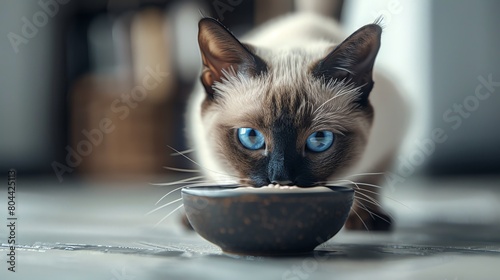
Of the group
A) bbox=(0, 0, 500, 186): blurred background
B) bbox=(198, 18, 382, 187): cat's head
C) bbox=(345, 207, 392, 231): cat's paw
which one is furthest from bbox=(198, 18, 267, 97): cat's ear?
bbox=(0, 0, 500, 186): blurred background

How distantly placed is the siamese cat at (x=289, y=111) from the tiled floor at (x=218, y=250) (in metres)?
0.13

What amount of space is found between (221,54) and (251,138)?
18 centimetres

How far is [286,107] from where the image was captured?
3.32 feet

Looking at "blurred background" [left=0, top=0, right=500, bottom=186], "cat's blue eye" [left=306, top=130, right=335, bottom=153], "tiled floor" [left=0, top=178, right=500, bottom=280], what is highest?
"blurred background" [left=0, top=0, right=500, bottom=186]

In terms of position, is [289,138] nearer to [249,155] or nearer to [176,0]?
[249,155]

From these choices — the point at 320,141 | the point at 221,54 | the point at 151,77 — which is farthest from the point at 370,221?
the point at 151,77

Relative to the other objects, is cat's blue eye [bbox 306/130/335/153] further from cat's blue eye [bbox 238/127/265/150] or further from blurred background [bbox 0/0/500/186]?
blurred background [bbox 0/0/500/186]

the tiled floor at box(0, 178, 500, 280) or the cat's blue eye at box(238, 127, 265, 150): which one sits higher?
the cat's blue eye at box(238, 127, 265, 150)

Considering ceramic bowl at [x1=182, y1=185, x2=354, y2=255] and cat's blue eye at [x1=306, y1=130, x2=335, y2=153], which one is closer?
ceramic bowl at [x1=182, y1=185, x2=354, y2=255]

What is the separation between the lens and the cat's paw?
1.30 m

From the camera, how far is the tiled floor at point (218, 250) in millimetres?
866

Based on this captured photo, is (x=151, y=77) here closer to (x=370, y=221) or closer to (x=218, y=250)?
(x=370, y=221)

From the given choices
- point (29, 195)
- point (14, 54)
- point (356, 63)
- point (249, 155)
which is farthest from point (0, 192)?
point (356, 63)

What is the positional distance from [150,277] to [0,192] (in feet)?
4.93
